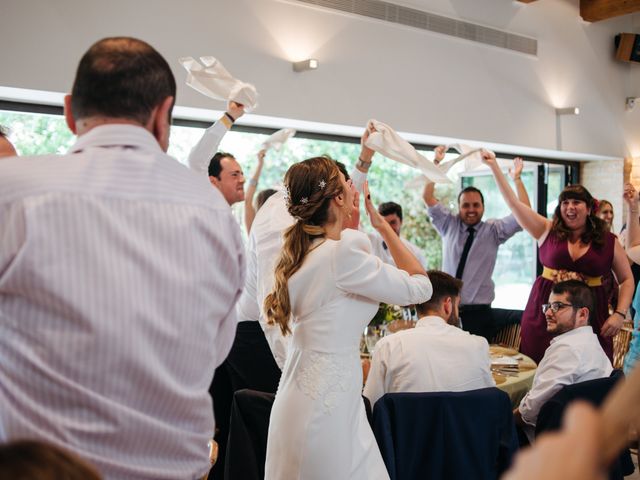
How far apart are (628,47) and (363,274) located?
23.6 ft

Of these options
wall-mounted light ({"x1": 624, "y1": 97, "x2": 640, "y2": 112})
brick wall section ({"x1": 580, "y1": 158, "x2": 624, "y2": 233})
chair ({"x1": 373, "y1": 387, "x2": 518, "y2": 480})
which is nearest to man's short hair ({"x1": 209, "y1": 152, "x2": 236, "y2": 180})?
chair ({"x1": 373, "y1": 387, "x2": 518, "y2": 480})

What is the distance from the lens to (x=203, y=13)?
487 centimetres

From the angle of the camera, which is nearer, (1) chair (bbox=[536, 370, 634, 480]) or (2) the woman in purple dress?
(1) chair (bbox=[536, 370, 634, 480])

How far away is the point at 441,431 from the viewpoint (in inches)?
98.0

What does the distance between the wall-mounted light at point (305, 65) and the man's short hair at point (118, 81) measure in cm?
413

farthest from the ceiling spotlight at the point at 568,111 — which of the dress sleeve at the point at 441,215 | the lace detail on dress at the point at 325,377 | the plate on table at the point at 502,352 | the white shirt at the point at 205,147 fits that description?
the lace detail on dress at the point at 325,377

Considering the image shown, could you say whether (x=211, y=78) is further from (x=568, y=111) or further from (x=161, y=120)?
(x=568, y=111)

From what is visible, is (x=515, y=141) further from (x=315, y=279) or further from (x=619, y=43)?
(x=315, y=279)

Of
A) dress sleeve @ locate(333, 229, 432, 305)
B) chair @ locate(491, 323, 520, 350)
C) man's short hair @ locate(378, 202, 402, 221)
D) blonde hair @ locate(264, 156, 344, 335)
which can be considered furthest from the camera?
man's short hair @ locate(378, 202, 402, 221)

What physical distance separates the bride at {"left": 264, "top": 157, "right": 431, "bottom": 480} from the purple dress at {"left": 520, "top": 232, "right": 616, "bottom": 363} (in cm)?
202

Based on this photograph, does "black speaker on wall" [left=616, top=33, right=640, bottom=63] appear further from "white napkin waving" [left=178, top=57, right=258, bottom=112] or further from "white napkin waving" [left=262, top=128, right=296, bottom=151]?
"white napkin waving" [left=178, top=57, right=258, bottom=112]

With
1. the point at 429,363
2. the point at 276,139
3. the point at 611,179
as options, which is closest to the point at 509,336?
the point at 276,139

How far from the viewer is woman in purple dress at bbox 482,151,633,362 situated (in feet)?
13.3

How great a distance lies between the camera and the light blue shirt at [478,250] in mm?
5355
